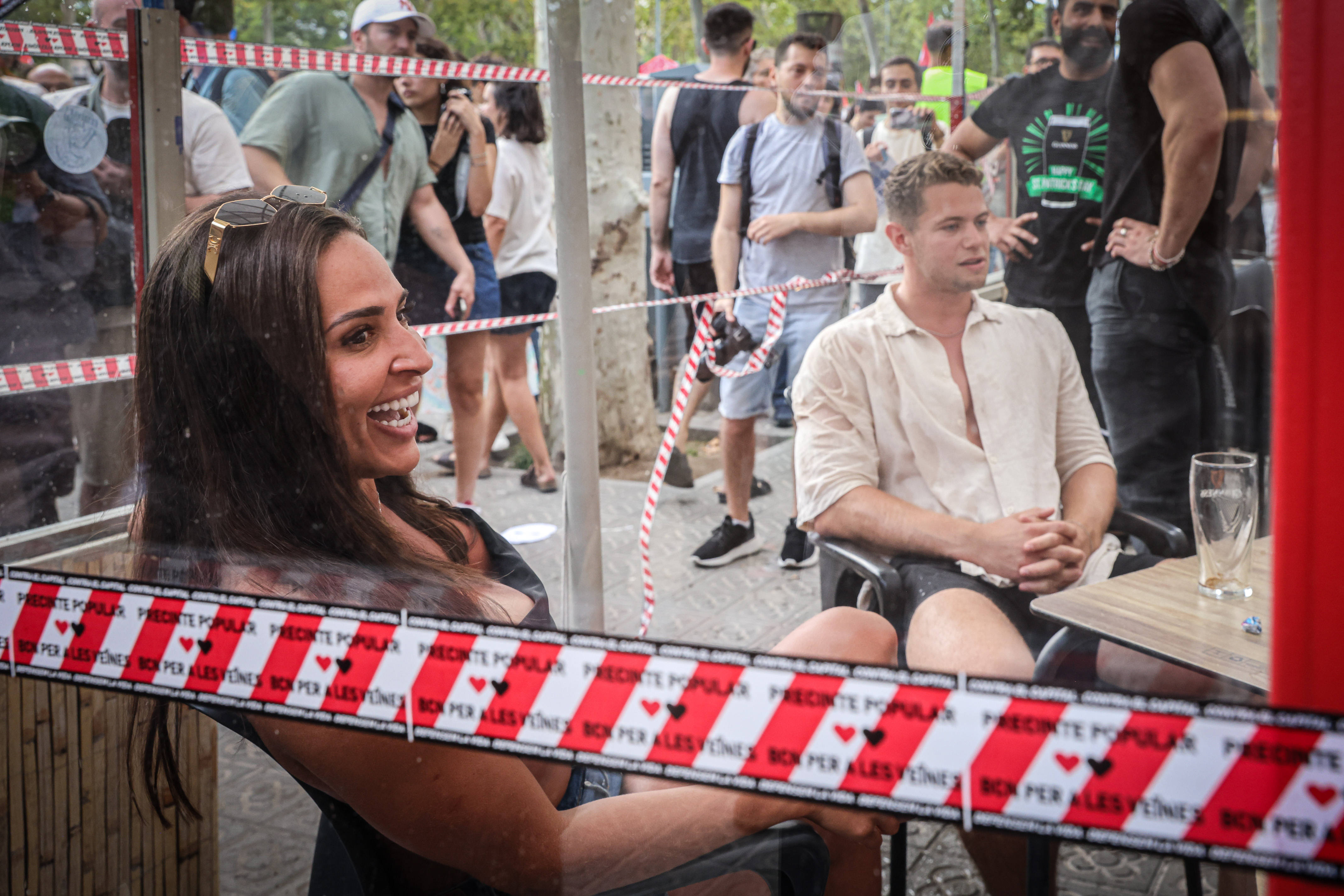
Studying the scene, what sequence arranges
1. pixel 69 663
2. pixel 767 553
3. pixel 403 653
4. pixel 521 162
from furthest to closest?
pixel 767 553
pixel 521 162
pixel 69 663
pixel 403 653

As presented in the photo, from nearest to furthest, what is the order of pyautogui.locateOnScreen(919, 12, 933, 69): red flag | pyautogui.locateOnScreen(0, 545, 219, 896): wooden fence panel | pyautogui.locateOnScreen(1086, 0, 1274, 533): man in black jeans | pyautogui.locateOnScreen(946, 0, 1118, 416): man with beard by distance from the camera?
pyautogui.locateOnScreen(1086, 0, 1274, 533): man in black jeans, pyautogui.locateOnScreen(946, 0, 1118, 416): man with beard, pyautogui.locateOnScreen(919, 12, 933, 69): red flag, pyautogui.locateOnScreen(0, 545, 219, 896): wooden fence panel

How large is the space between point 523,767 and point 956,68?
90 cm

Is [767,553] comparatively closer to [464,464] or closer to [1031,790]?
[464,464]

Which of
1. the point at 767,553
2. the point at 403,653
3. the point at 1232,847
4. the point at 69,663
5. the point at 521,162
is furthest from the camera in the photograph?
the point at 767,553

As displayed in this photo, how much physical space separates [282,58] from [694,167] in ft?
2.05

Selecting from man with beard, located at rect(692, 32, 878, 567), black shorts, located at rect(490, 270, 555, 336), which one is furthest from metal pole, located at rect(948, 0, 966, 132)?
black shorts, located at rect(490, 270, 555, 336)

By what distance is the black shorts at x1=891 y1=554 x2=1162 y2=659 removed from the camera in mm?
1260

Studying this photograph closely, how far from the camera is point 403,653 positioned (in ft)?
3.75

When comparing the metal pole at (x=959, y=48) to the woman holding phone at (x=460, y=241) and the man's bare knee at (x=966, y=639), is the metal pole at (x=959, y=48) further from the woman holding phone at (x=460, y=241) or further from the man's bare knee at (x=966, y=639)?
the woman holding phone at (x=460, y=241)

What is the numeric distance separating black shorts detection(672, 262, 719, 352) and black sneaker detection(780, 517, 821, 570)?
342 mm

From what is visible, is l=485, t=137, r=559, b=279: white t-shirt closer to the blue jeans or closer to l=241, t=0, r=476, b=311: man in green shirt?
l=241, t=0, r=476, b=311: man in green shirt

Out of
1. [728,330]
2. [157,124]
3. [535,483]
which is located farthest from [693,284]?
[157,124]

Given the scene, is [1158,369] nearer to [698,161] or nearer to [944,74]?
[944,74]

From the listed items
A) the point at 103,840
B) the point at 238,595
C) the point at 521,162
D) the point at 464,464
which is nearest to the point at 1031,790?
the point at 238,595
